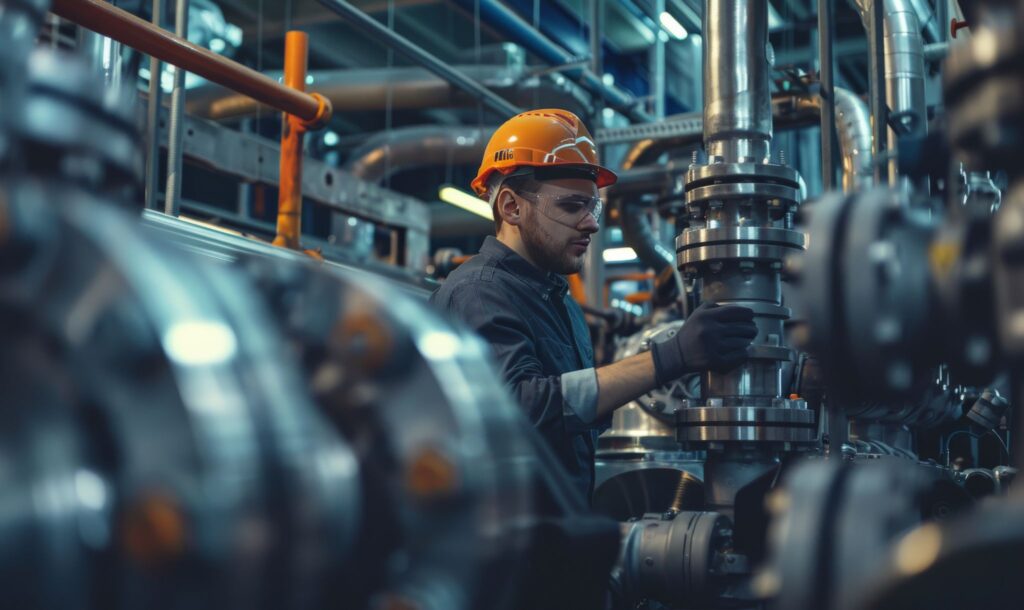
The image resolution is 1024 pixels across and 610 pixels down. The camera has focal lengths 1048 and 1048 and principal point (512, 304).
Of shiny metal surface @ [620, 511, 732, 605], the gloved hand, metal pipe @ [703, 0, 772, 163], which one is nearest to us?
shiny metal surface @ [620, 511, 732, 605]

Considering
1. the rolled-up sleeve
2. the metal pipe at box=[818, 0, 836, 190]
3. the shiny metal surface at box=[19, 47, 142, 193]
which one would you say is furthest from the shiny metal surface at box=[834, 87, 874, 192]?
the shiny metal surface at box=[19, 47, 142, 193]

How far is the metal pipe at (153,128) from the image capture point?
7.57 ft

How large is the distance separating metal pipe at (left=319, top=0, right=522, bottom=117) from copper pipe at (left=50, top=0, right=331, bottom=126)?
0.60 meters

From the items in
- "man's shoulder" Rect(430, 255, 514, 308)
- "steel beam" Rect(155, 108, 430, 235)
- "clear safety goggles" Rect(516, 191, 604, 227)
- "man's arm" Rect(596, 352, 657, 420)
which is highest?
"steel beam" Rect(155, 108, 430, 235)

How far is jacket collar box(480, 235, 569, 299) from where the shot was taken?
199 centimetres

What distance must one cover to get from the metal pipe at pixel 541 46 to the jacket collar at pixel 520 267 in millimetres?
2395

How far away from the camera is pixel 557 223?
204 centimetres

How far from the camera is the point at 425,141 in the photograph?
5562 mm

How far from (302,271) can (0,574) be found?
0.93 ft

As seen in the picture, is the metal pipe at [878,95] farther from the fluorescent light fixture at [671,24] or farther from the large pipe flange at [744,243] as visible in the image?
the fluorescent light fixture at [671,24]

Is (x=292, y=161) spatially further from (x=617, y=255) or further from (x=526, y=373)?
(x=617, y=255)

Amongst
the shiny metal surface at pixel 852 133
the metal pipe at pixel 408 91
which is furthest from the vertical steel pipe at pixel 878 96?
the metal pipe at pixel 408 91

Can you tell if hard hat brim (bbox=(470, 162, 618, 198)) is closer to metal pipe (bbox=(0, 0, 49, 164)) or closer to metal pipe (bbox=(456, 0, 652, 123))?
metal pipe (bbox=(0, 0, 49, 164))

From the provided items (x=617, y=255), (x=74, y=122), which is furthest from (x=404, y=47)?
(x=617, y=255)
